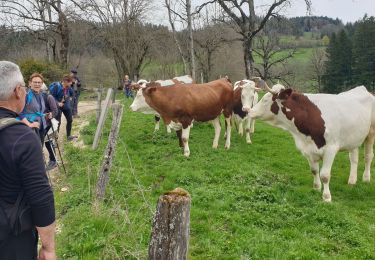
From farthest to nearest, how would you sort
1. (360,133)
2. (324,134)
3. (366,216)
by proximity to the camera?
(360,133)
(324,134)
(366,216)

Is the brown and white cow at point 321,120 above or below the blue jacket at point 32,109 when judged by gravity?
below

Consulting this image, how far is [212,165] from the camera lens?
9703 millimetres

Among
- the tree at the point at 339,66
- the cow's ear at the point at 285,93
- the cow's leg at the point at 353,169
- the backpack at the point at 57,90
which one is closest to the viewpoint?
the cow's ear at the point at 285,93

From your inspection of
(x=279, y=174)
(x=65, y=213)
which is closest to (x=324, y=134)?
(x=279, y=174)

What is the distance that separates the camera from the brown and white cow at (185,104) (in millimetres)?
11398

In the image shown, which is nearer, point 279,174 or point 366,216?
point 366,216

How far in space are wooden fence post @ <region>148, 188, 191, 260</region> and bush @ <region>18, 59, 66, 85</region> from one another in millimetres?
26451

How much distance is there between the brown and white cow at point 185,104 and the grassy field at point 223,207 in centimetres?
70

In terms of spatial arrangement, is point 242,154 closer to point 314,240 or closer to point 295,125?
point 295,125

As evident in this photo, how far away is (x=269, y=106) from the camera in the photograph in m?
8.75

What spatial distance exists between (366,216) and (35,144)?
623 cm

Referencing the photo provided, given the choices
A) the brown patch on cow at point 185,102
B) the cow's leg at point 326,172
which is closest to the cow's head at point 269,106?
the cow's leg at point 326,172

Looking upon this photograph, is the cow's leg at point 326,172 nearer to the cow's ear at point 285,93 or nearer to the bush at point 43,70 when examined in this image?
the cow's ear at point 285,93

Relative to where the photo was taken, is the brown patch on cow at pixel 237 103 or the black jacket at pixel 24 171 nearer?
the black jacket at pixel 24 171
